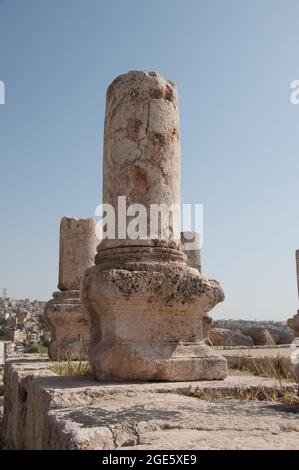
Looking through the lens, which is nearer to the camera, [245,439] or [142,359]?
[245,439]

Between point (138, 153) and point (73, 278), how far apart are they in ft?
15.6

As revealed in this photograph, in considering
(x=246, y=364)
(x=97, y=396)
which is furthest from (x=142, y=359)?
(x=246, y=364)

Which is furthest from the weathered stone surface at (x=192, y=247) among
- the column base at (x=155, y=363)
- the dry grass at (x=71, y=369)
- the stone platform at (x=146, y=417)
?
the stone platform at (x=146, y=417)

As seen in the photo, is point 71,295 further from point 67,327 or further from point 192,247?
point 192,247

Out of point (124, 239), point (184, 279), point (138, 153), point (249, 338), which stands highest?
point (138, 153)

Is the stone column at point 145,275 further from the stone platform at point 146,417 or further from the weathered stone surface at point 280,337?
the weathered stone surface at point 280,337

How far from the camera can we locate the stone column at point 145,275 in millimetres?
4422

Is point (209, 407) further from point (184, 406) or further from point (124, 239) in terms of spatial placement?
point (124, 239)

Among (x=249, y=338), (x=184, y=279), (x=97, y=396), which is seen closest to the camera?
(x=97, y=396)

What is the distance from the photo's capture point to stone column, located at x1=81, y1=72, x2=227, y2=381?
4.42m

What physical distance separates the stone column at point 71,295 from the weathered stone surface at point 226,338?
7934 mm

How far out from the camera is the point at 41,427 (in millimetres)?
3361

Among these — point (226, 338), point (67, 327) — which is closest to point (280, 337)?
point (226, 338)

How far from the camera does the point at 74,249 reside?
9.41 metres
